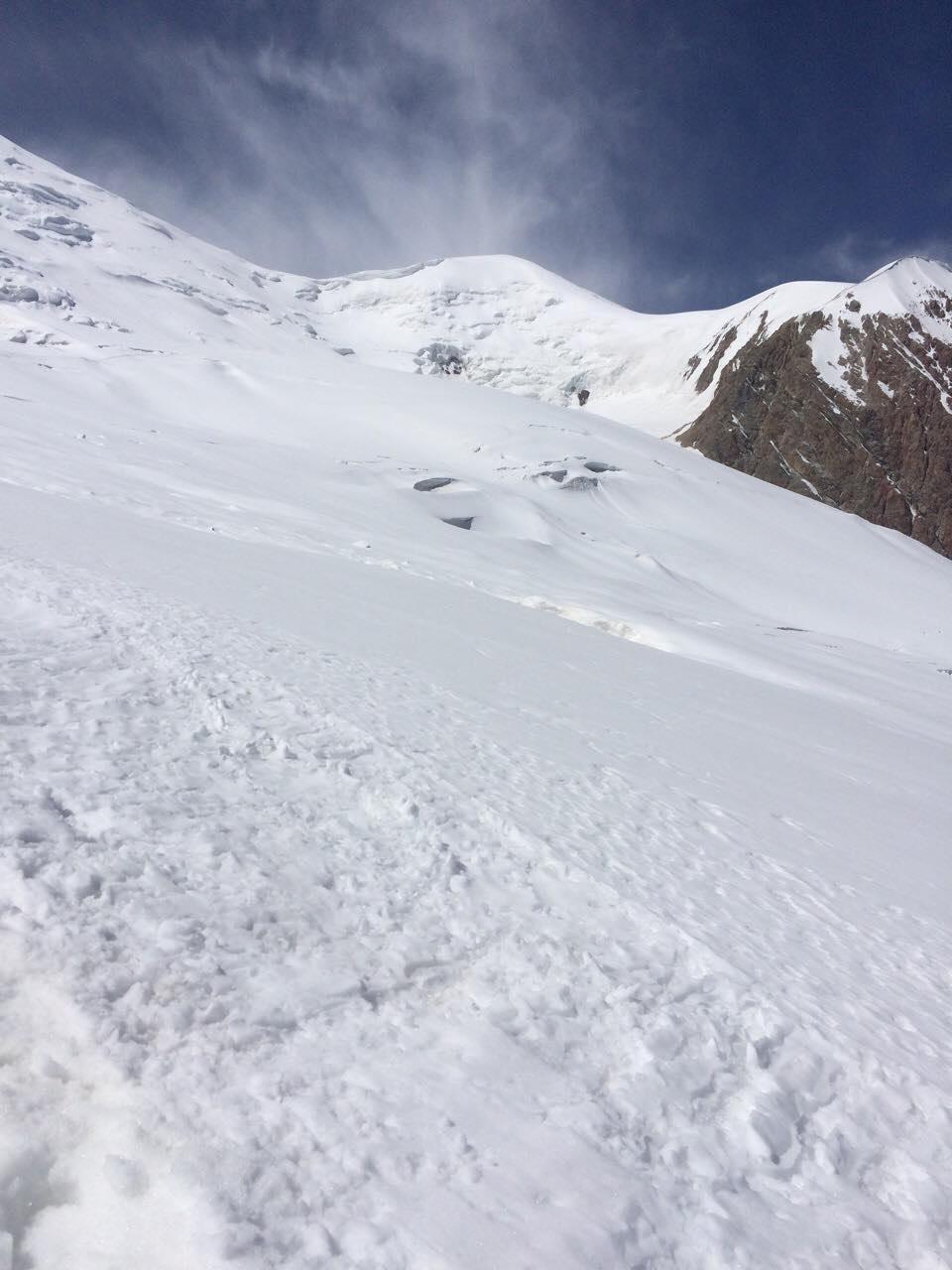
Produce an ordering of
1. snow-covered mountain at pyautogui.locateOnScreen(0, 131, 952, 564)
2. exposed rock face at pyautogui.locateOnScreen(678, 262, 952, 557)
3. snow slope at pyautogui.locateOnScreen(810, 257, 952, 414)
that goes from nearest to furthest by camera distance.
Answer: snow-covered mountain at pyautogui.locateOnScreen(0, 131, 952, 564)
exposed rock face at pyautogui.locateOnScreen(678, 262, 952, 557)
snow slope at pyautogui.locateOnScreen(810, 257, 952, 414)

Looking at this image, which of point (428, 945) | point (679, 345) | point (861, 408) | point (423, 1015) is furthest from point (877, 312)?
point (423, 1015)

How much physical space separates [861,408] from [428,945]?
88.7 meters

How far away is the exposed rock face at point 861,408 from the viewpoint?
74.9 meters

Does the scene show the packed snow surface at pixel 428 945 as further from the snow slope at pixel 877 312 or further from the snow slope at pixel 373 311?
the snow slope at pixel 877 312

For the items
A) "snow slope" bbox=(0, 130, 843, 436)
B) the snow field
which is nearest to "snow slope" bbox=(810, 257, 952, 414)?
"snow slope" bbox=(0, 130, 843, 436)

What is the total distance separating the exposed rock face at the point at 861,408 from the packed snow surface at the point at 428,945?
7685 cm

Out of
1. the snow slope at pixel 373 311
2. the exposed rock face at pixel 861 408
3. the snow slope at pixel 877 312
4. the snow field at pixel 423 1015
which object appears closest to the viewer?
the snow field at pixel 423 1015

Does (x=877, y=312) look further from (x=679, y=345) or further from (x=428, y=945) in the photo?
(x=428, y=945)

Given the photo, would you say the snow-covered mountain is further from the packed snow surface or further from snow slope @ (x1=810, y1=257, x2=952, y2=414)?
the packed snow surface

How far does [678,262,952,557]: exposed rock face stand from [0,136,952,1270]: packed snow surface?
7685cm

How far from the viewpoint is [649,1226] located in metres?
1.94

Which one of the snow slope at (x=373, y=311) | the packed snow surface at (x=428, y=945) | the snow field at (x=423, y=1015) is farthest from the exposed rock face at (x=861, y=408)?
the snow field at (x=423, y=1015)

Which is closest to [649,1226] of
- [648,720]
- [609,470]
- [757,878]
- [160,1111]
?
[160,1111]

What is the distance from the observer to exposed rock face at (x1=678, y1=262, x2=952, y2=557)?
74.9 meters
